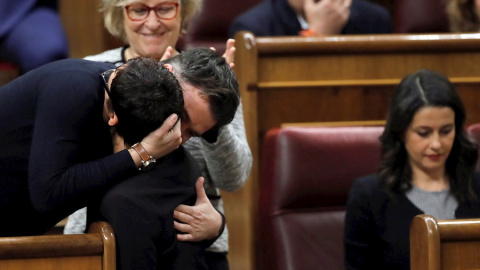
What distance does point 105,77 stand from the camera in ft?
2.70

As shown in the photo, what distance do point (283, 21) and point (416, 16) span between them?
0.47 metres

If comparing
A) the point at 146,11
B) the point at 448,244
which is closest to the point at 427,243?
the point at 448,244

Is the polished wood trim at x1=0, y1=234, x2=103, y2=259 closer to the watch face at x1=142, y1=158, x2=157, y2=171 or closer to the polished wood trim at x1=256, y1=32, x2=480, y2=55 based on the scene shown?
the watch face at x1=142, y1=158, x2=157, y2=171

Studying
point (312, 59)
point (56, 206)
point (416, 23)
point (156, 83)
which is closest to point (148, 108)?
point (156, 83)

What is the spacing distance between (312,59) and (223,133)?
0.40 meters

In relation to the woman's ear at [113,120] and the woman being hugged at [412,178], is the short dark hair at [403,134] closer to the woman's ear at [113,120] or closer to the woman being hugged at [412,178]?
the woman being hugged at [412,178]

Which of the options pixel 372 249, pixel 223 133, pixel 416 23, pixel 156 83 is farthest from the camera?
pixel 416 23

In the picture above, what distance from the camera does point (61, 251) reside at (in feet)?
2.63

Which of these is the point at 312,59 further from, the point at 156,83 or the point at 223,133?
the point at 156,83

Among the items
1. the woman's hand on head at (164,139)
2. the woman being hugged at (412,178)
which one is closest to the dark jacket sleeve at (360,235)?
the woman being hugged at (412,178)

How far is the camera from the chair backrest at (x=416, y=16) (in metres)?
1.91

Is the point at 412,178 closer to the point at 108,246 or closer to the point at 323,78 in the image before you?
the point at 323,78

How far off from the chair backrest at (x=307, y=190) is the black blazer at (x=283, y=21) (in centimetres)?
33

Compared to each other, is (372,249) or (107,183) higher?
(107,183)
